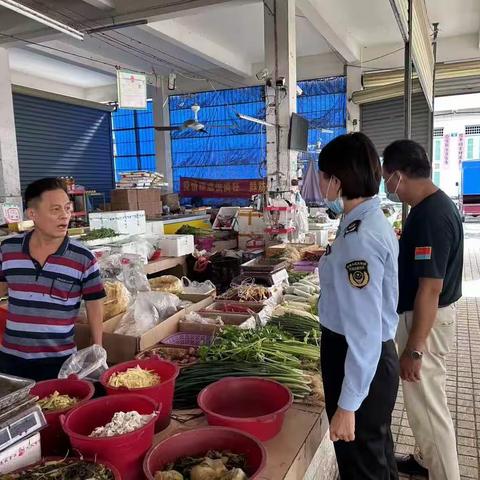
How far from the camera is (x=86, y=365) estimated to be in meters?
1.98

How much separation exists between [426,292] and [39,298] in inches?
76.0

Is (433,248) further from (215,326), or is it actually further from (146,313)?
(146,313)

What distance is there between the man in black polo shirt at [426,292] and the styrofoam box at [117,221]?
4201 millimetres

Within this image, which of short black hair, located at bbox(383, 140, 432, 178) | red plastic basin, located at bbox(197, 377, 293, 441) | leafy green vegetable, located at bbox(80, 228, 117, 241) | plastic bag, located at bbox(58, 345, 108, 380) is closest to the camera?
red plastic basin, located at bbox(197, 377, 293, 441)

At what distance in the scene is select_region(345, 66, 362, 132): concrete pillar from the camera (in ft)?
37.7

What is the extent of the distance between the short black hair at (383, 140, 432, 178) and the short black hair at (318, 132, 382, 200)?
0.80 meters

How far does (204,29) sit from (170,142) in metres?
4.41

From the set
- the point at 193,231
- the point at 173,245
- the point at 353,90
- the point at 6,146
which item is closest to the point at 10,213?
the point at 6,146

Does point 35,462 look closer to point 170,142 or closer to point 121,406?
point 121,406

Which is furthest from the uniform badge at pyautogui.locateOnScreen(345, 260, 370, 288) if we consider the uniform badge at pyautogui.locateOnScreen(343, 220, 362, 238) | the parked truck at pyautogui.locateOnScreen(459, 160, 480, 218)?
the parked truck at pyautogui.locateOnScreen(459, 160, 480, 218)

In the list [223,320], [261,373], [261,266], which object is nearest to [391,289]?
[261,373]

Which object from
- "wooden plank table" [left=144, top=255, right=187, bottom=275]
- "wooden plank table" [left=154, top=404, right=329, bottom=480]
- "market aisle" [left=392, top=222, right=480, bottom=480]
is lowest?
"market aisle" [left=392, top=222, right=480, bottom=480]

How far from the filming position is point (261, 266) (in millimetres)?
4359

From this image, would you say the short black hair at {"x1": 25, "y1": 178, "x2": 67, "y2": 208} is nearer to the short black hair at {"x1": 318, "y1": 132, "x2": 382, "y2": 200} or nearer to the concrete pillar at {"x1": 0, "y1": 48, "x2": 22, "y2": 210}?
the short black hair at {"x1": 318, "y1": 132, "x2": 382, "y2": 200}
